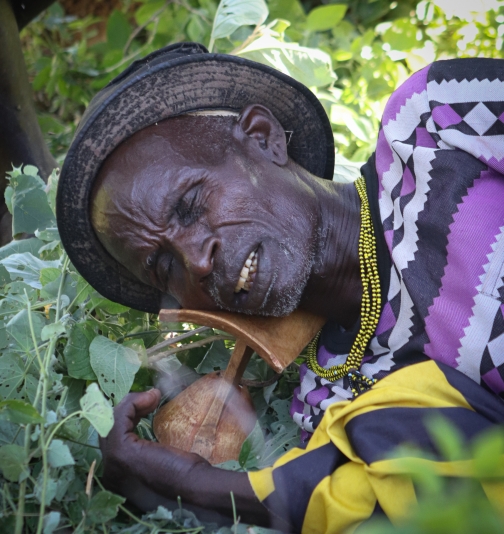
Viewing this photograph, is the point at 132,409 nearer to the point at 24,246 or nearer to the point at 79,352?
the point at 79,352

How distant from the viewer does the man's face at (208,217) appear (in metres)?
1.45

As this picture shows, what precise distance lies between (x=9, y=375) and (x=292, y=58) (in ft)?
5.30

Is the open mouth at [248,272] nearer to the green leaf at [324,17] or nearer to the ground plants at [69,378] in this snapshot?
the ground plants at [69,378]

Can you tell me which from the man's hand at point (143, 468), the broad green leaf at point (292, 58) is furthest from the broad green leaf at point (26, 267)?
the broad green leaf at point (292, 58)

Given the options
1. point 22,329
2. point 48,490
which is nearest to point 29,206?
point 22,329

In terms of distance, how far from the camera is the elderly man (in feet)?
4.07

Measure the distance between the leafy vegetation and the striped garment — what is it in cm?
18

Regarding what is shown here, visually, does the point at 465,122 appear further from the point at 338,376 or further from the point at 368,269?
the point at 338,376

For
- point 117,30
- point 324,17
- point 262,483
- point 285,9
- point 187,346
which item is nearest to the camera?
point 262,483

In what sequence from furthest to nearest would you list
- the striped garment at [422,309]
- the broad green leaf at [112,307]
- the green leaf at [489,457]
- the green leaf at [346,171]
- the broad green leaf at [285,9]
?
the broad green leaf at [285,9] < the green leaf at [346,171] < the broad green leaf at [112,307] < the striped garment at [422,309] < the green leaf at [489,457]

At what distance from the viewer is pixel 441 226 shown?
4.42 feet

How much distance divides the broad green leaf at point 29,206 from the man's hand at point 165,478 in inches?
33.7

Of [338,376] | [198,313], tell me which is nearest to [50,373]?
[198,313]

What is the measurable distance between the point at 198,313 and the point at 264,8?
1474mm
